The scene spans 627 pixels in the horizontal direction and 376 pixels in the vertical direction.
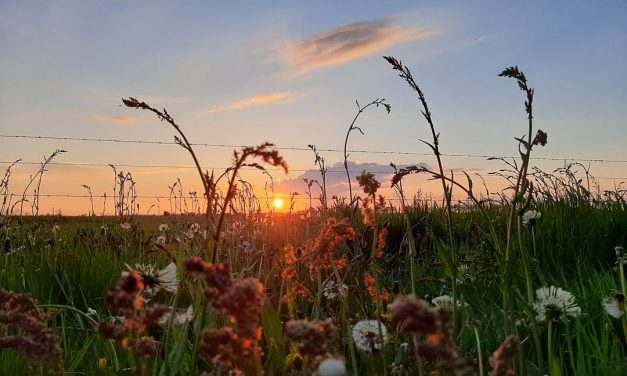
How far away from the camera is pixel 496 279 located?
12.1 ft

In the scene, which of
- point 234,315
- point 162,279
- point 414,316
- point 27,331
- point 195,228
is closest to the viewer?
point 414,316

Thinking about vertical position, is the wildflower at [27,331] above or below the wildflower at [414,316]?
below

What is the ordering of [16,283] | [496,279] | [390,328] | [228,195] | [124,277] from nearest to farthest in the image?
[124,277], [228,195], [390,328], [496,279], [16,283]

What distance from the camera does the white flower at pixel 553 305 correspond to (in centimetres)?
202

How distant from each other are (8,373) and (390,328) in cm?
137

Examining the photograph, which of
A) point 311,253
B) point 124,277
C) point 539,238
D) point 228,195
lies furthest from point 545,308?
point 539,238

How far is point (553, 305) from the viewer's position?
204cm

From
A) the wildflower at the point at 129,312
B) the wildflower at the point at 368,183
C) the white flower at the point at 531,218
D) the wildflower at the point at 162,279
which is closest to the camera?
the wildflower at the point at 129,312

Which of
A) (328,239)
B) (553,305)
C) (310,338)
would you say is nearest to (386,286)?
(553,305)

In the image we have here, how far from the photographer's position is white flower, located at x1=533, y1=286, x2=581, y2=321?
202cm

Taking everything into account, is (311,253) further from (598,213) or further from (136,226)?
(136,226)

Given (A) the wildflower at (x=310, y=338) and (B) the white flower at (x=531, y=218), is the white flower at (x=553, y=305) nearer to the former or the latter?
(A) the wildflower at (x=310, y=338)

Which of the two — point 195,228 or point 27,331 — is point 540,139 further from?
point 195,228

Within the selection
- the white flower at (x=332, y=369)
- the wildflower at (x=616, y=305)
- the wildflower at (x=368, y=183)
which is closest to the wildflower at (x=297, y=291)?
the wildflower at (x=368, y=183)
